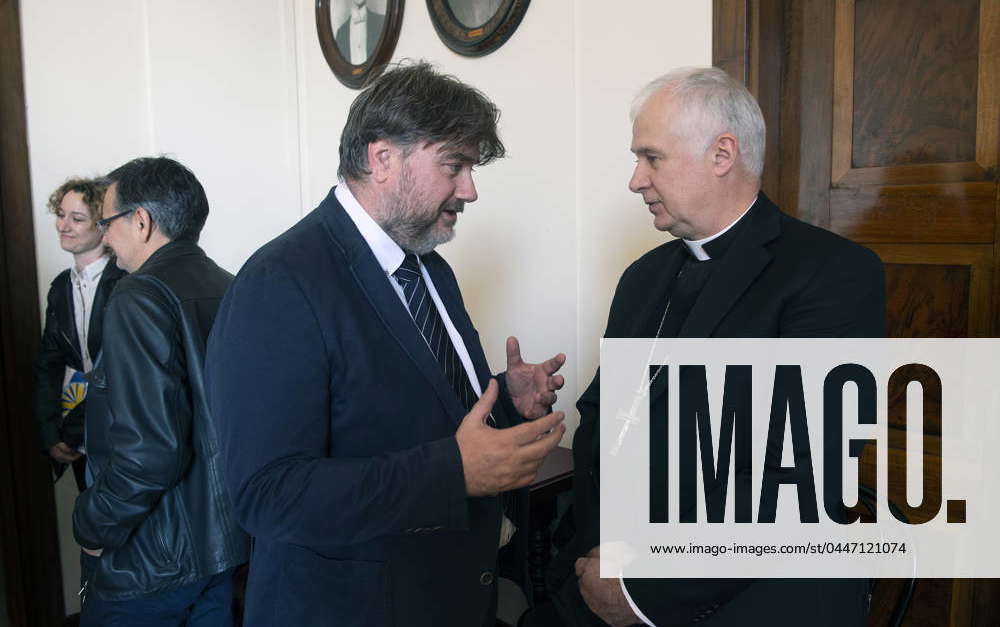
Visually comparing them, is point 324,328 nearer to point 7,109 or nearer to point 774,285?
point 774,285

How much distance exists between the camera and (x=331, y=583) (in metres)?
1.20

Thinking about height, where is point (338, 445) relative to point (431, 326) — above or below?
below

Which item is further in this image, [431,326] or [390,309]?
[431,326]

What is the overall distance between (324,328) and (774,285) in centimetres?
84

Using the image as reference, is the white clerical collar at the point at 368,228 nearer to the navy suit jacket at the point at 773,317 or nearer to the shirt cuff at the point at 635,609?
the navy suit jacket at the point at 773,317

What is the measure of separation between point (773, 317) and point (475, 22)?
1.83 meters

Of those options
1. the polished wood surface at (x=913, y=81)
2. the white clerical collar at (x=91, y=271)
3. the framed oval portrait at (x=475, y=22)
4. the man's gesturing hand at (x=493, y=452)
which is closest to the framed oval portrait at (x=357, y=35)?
the framed oval portrait at (x=475, y=22)

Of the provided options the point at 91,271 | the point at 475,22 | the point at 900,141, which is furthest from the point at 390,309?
the point at 91,271

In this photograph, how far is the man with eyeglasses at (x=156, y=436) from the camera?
1.70 metres

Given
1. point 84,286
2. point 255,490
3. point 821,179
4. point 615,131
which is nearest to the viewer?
point 255,490

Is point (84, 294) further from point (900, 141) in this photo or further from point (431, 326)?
point (900, 141)

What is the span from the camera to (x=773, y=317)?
134 centimetres

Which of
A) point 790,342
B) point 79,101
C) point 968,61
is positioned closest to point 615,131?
point 968,61

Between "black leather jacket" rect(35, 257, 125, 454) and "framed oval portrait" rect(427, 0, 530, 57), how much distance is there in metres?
1.57
